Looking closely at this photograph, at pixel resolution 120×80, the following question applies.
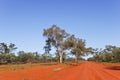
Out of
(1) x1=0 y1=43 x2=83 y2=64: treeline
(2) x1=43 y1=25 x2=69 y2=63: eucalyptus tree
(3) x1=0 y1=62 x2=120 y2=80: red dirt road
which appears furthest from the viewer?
(1) x1=0 y1=43 x2=83 y2=64: treeline

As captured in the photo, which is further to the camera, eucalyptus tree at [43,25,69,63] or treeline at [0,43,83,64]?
treeline at [0,43,83,64]

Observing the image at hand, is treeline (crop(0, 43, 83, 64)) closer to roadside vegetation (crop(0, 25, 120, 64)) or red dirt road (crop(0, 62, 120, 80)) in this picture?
roadside vegetation (crop(0, 25, 120, 64))

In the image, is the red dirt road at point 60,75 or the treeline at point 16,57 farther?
the treeline at point 16,57

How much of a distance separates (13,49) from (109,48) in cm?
4880

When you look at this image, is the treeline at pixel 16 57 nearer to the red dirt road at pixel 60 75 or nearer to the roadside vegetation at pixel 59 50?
the roadside vegetation at pixel 59 50

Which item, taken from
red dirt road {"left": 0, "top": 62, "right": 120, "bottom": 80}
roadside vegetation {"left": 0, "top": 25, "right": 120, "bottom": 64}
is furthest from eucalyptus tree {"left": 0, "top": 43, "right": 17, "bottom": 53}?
red dirt road {"left": 0, "top": 62, "right": 120, "bottom": 80}

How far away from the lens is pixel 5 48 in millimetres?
109500

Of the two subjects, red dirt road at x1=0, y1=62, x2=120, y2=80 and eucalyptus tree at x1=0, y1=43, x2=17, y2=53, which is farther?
eucalyptus tree at x1=0, y1=43, x2=17, y2=53

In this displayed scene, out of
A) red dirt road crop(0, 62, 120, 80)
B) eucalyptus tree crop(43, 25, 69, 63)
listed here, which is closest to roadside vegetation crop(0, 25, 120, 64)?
eucalyptus tree crop(43, 25, 69, 63)

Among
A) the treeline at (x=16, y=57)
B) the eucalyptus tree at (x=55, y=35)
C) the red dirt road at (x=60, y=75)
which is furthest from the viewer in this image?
the treeline at (x=16, y=57)

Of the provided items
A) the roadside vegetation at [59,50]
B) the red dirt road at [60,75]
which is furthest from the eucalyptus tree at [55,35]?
the red dirt road at [60,75]

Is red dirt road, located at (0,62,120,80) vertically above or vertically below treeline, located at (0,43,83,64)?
below

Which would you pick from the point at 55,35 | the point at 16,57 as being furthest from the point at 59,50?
the point at 16,57

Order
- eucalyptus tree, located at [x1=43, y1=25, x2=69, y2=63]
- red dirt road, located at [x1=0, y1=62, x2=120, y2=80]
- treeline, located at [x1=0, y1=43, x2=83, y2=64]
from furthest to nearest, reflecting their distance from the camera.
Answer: treeline, located at [x1=0, y1=43, x2=83, y2=64]
eucalyptus tree, located at [x1=43, y1=25, x2=69, y2=63]
red dirt road, located at [x1=0, y1=62, x2=120, y2=80]
